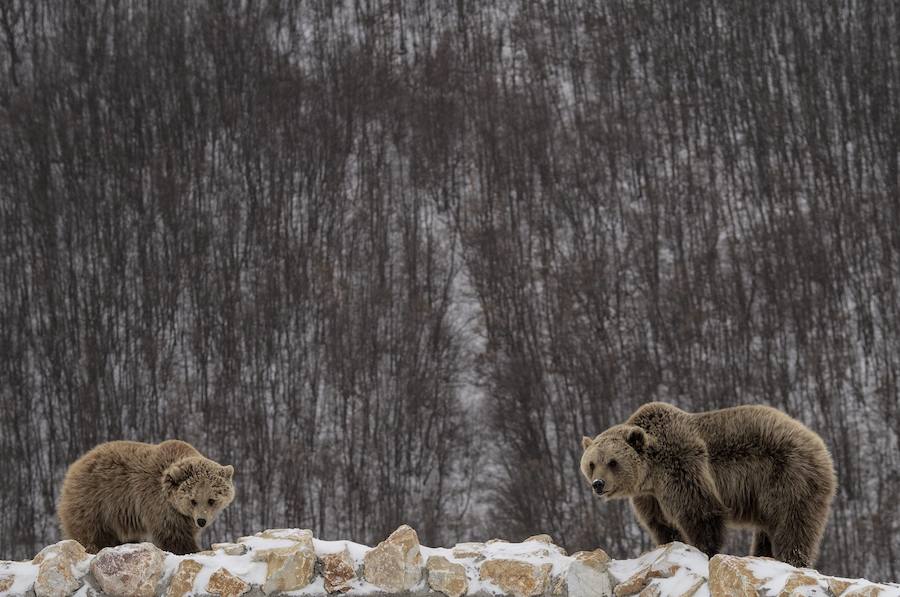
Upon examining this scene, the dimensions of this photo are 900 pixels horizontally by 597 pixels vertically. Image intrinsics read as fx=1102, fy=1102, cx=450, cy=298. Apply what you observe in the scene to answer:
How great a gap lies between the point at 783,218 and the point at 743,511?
76.7ft

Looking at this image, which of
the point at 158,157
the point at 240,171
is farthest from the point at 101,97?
the point at 240,171

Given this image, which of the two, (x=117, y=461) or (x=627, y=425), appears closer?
(x=627, y=425)

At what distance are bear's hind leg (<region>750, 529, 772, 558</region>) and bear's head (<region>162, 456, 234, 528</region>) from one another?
325 centimetres

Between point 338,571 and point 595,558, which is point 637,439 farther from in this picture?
point 338,571

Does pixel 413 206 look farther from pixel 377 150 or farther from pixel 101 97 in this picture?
pixel 101 97

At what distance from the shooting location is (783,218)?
2823 centimetres

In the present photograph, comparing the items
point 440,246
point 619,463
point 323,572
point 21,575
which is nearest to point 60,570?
point 21,575

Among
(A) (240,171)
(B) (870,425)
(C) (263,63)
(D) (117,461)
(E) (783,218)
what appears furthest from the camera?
(C) (263,63)

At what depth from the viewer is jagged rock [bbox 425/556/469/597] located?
245 inches

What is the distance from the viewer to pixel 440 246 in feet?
92.9

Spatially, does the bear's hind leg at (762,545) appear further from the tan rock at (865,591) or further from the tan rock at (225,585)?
the tan rock at (225,585)

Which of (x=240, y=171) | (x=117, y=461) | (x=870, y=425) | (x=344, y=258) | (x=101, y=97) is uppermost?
(x=101, y=97)

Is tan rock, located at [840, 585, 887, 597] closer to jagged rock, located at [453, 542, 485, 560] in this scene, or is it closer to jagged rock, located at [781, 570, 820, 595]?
jagged rock, located at [781, 570, 820, 595]

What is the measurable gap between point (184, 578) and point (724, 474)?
3.07m
